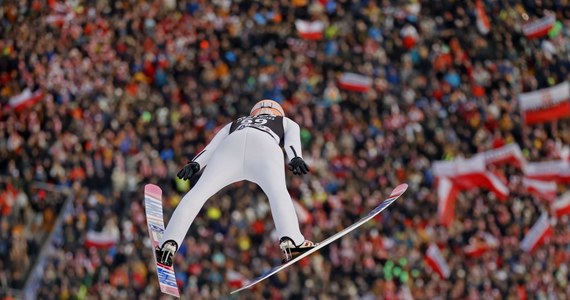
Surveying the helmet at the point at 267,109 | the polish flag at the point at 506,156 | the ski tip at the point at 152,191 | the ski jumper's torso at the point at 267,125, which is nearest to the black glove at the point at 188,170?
the ski jumper's torso at the point at 267,125

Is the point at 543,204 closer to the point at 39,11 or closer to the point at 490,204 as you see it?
the point at 490,204

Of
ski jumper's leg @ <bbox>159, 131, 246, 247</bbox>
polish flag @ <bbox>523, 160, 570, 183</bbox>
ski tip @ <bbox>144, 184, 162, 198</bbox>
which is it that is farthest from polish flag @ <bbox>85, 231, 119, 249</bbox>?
ski jumper's leg @ <bbox>159, 131, 246, 247</bbox>

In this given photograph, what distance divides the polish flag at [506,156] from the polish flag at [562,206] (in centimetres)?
124

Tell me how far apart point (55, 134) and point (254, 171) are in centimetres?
1635

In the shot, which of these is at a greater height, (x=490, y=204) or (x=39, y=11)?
(x=39, y=11)

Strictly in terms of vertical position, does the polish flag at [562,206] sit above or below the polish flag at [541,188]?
below

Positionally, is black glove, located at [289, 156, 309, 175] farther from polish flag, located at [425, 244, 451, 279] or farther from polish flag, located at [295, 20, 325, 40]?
polish flag, located at [295, 20, 325, 40]

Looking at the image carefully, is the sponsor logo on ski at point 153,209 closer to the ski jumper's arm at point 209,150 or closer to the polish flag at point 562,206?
the ski jumper's arm at point 209,150

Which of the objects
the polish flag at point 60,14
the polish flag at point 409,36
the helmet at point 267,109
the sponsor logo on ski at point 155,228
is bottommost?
the sponsor logo on ski at point 155,228

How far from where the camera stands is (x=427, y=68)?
3086 centimetres

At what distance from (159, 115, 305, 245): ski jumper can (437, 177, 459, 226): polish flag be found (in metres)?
14.0

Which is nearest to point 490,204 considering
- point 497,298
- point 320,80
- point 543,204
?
point 543,204

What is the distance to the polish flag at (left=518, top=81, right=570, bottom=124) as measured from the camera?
27391mm

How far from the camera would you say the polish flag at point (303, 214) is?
932 inches
